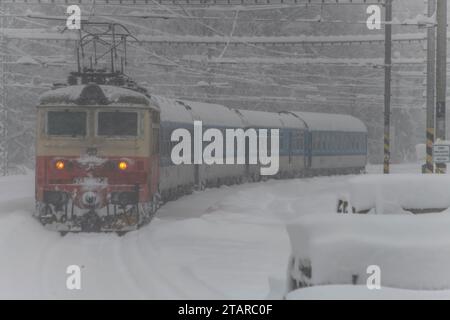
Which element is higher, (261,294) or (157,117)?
(157,117)

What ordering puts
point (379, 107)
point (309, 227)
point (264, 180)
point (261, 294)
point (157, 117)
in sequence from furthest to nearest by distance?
point (379, 107), point (264, 180), point (157, 117), point (261, 294), point (309, 227)

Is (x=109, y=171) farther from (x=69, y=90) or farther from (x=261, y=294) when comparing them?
(x=261, y=294)

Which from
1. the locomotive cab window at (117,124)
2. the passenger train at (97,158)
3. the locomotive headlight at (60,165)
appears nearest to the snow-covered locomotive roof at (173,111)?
the passenger train at (97,158)

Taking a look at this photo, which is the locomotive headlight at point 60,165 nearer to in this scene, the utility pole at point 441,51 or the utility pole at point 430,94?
the utility pole at point 441,51

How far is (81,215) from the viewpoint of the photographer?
1650 cm

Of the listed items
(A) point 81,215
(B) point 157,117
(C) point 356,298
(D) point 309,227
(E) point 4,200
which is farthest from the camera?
(E) point 4,200

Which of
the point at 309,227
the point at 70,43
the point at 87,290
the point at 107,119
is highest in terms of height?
the point at 70,43

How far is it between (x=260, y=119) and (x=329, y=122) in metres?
7.46

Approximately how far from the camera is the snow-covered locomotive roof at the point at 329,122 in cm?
4088

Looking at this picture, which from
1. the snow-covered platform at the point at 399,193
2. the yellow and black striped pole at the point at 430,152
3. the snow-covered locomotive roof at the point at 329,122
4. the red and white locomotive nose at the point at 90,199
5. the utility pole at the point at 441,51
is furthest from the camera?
the snow-covered locomotive roof at the point at 329,122

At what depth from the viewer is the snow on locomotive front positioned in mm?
16562

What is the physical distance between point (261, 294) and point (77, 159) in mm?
7668

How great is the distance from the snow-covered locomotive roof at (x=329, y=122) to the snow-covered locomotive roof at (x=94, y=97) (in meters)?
23.5
